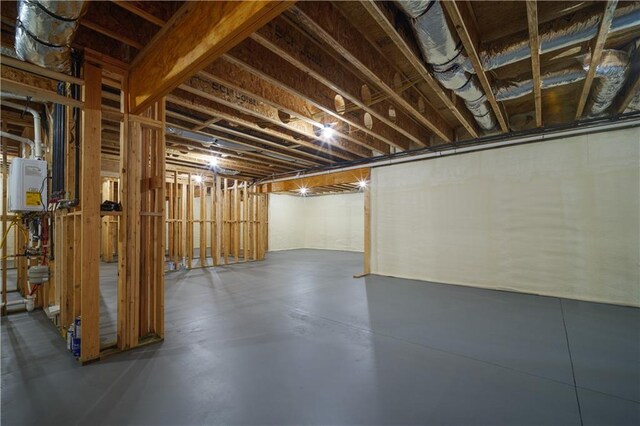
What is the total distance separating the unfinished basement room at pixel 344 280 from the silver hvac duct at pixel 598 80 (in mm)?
24

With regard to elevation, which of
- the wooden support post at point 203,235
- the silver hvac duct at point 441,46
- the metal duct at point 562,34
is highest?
the metal duct at point 562,34

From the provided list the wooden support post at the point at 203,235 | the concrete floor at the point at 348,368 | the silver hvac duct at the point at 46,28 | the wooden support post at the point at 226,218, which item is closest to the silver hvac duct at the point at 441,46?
the silver hvac duct at the point at 46,28

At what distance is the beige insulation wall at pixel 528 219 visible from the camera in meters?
3.52

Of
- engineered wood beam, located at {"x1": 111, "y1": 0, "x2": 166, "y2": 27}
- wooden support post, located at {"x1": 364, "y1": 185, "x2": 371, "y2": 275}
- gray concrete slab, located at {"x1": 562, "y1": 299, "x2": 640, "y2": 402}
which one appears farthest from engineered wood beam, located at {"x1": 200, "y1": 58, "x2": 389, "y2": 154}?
gray concrete slab, located at {"x1": 562, "y1": 299, "x2": 640, "y2": 402}

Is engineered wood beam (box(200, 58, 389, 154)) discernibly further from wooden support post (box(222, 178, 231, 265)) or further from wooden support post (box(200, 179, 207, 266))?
wooden support post (box(222, 178, 231, 265))

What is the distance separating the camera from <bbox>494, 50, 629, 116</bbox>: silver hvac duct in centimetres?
242

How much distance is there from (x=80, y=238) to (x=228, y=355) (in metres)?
1.61

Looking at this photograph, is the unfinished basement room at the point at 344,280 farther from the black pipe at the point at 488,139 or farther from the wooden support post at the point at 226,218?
the wooden support post at the point at 226,218

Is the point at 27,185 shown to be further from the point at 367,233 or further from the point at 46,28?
the point at 367,233

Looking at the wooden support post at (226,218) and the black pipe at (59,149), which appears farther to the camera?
the wooden support post at (226,218)

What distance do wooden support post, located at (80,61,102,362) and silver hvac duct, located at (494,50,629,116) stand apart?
3.89 metres

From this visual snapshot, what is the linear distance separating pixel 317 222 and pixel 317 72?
30.6 ft

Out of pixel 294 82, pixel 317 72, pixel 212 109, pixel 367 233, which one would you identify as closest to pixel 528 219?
pixel 367 233

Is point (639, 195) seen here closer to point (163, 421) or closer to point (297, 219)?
point (163, 421)
